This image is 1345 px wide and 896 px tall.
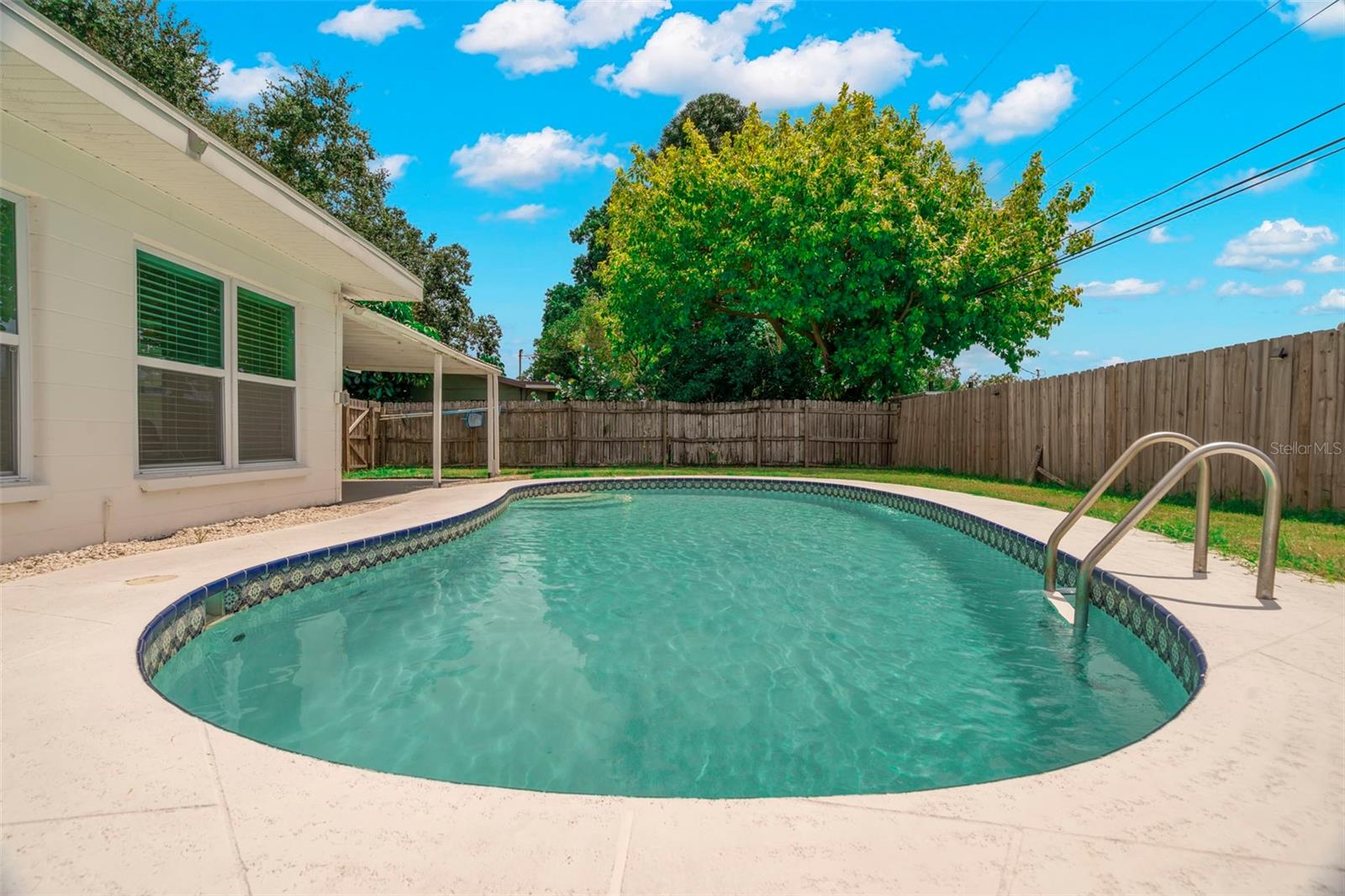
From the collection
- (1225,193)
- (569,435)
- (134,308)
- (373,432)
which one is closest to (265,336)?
(134,308)

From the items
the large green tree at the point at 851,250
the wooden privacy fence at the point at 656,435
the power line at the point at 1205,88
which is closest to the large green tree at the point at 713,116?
the large green tree at the point at 851,250

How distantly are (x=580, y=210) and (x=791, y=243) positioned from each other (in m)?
26.8

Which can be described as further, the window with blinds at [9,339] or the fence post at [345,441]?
the fence post at [345,441]

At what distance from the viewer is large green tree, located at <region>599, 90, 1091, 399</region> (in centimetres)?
1497

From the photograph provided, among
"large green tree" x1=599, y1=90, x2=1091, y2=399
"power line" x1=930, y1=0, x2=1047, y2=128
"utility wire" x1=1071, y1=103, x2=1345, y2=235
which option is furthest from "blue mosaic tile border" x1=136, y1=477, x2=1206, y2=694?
"power line" x1=930, y1=0, x2=1047, y2=128

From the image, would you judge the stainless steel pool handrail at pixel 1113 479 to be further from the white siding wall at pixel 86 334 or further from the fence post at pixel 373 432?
the fence post at pixel 373 432

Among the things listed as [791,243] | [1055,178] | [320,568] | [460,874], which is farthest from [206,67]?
[460,874]

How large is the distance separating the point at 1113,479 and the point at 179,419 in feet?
22.7

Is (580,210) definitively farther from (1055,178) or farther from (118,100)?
(118,100)

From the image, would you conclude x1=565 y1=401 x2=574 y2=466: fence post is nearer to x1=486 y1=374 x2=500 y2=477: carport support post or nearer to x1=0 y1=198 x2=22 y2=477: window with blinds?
x1=486 y1=374 x2=500 y2=477: carport support post

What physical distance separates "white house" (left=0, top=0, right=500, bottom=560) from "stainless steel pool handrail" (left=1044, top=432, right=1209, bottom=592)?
600 cm

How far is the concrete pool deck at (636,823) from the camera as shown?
135 cm

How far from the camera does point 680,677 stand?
130 inches

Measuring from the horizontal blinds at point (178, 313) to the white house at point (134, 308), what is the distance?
1 centimetres
